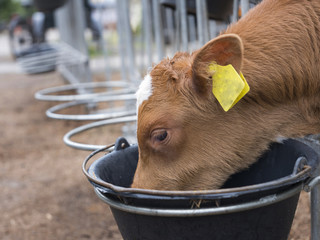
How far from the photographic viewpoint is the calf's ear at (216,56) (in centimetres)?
164

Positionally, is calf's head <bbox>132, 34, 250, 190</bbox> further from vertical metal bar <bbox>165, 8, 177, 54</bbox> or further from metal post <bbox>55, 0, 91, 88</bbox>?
metal post <bbox>55, 0, 91, 88</bbox>

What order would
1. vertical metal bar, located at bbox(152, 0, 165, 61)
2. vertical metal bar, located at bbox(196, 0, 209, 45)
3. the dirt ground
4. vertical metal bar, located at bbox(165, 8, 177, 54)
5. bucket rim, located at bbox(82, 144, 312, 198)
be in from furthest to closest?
vertical metal bar, located at bbox(165, 8, 177, 54) < vertical metal bar, located at bbox(152, 0, 165, 61) < the dirt ground < vertical metal bar, located at bbox(196, 0, 209, 45) < bucket rim, located at bbox(82, 144, 312, 198)

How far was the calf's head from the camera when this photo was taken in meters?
1.75

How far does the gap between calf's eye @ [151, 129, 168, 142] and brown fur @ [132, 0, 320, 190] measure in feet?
0.04

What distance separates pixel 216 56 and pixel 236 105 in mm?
241

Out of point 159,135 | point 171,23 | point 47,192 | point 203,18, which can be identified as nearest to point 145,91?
point 159,135

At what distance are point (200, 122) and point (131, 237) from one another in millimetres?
513

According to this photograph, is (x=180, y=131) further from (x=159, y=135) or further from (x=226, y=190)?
(x=226, y=190)

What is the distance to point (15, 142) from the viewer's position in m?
5.86

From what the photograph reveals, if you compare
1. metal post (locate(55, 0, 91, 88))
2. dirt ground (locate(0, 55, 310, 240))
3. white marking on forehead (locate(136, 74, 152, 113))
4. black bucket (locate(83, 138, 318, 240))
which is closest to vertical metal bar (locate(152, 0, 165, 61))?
dirt ground (locate(0, 55, 310, 240))

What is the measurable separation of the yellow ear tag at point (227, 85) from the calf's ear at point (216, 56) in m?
0.03

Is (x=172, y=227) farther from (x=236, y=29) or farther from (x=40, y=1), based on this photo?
(x=40, y=1)

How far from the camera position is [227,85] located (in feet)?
5.38

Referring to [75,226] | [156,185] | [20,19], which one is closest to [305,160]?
[156,185]
